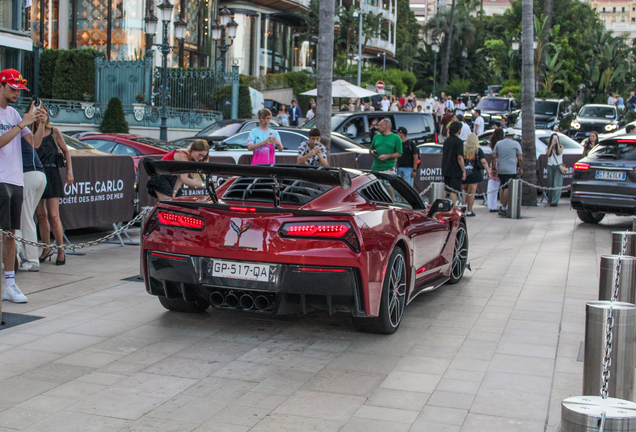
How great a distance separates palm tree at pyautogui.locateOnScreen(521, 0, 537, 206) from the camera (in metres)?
18.2

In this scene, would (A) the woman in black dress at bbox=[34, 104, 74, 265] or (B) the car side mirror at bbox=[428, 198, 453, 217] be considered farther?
(A) the woman in black dress at bbox=[34, 104, 74, 265]

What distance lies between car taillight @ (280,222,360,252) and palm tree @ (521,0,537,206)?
1340cm

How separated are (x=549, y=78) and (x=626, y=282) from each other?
1902 inches

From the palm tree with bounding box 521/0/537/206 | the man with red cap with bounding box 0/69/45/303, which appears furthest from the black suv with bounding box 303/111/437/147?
the man with red cap with bounding box 0/69/45/303

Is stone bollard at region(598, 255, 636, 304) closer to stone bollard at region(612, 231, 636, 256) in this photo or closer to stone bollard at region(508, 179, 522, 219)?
stone bollard at region(612, 231, 636, 256)

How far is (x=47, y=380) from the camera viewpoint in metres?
Result: 5.03

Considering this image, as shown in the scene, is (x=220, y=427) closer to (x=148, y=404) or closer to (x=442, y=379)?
(x=148, y=404)

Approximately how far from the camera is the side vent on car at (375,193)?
22.2 ft

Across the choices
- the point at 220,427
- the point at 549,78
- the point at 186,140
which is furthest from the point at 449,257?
the point at 549,78

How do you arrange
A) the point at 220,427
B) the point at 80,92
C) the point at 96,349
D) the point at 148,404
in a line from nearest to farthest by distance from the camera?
the point at 220,427
the point at 148,404
the point at 96,349
the point at 80,92

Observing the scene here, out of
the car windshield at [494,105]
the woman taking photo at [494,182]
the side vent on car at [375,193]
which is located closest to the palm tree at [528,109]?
the woman taking photo at [494,182]

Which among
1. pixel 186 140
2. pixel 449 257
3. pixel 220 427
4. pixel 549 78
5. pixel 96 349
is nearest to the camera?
pixel 220 427

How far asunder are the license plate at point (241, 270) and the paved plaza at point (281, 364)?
0.54 meters

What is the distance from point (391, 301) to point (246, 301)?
1194 millimetres
